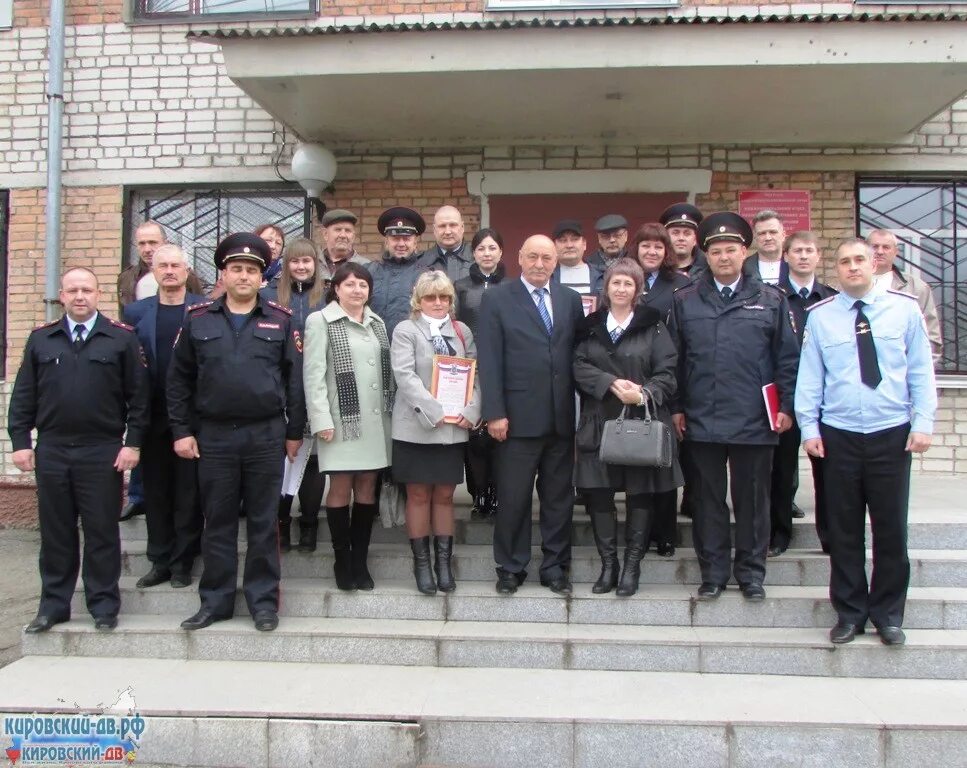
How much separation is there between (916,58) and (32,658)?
21.0 ft

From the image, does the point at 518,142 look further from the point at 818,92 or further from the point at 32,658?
the point at 32,658

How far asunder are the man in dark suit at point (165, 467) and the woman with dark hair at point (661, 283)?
8.35 ft

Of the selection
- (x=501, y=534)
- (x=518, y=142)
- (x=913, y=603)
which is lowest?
(x=913, y=603)

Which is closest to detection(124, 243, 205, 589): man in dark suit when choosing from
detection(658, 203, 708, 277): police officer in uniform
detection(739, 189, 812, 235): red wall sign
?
detection(658, 203, 708, 277): police officer in uniform

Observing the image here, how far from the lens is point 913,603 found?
13.3 ft

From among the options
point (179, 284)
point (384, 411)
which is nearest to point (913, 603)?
point (384, 411)

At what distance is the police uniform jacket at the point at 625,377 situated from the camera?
4.00 meters

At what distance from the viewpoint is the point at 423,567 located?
13.8ft

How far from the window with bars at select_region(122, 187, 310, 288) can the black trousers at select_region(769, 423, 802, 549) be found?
15.7 feet

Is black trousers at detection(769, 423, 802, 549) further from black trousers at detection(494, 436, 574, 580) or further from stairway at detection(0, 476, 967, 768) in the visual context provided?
black trousers at detection(494, 436, 574, 580)

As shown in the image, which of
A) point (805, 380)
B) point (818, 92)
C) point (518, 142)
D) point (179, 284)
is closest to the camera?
point (805, 380)

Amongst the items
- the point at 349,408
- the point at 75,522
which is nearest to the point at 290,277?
the point at 349,408

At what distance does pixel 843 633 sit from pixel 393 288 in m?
3.00

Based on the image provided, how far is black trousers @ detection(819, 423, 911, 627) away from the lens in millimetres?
3660
